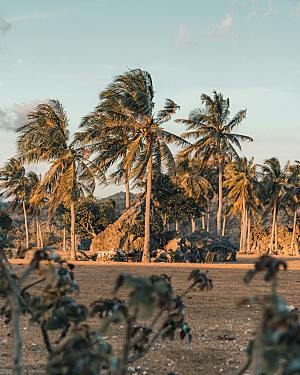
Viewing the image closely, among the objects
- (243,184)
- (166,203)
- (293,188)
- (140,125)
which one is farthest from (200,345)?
(293,188)

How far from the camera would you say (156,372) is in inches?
207

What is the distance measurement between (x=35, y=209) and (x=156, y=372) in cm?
5373

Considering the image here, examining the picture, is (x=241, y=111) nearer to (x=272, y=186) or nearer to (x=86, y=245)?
(x=272, y=186)

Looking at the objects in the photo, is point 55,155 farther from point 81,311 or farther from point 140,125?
point 81,311

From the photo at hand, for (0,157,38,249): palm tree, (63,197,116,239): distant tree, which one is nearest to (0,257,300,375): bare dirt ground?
(63,197,116,239): distant tree

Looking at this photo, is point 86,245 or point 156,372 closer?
point 156,372

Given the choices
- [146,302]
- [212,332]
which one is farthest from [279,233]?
[146,302]

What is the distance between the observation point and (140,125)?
28891 millimetres

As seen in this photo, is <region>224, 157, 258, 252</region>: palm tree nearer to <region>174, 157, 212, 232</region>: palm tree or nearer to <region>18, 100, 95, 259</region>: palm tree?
<region>174, 157, 212, 232</region>: palm tree

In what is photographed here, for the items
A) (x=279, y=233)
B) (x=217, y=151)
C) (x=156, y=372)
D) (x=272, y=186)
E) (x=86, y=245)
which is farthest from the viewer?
(x=86, y=245)

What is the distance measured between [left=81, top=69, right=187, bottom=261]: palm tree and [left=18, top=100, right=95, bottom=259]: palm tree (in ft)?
8.58

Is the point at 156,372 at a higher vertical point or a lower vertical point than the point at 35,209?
lower

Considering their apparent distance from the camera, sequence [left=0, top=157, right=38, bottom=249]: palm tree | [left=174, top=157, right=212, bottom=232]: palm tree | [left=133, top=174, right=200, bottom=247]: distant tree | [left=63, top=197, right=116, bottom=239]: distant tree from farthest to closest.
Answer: [left=0, top=157, right=38, bottom=249]: palm tree
[left=63, top=197, right=116, bottom=239]: distant tree
[left=174, top=157, right=212, bottom=232]: palm tree
[left=133, top=174, right=200, bottom=247]: distant tree

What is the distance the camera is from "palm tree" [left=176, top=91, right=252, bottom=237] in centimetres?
4006
